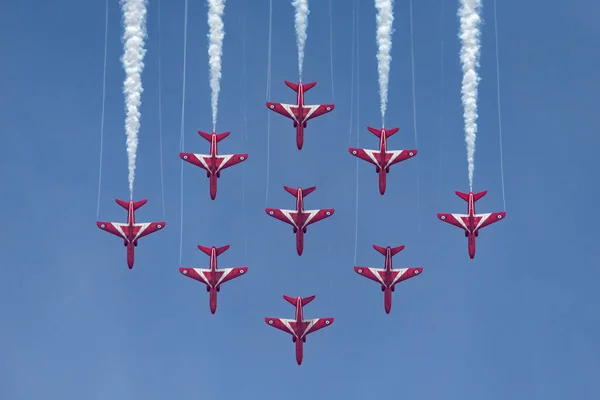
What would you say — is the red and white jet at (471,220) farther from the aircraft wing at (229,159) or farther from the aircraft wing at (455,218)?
the aircraft wing at (229,159)

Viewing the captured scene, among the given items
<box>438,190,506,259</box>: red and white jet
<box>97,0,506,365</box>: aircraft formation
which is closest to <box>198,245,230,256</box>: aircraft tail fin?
<box>97,0,506,365</box>: aircraft formation

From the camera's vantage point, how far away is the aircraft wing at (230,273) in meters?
83.7

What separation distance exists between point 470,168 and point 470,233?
202 inches

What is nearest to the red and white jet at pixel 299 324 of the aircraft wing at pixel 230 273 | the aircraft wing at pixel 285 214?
the aircraft wing at pixel 230 273

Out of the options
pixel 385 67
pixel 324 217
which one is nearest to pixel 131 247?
pixel 324 217

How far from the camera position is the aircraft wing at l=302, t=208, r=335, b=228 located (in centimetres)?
8319

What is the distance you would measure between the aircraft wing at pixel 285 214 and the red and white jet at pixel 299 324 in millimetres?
3626

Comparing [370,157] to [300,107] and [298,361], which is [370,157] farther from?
[298,361]

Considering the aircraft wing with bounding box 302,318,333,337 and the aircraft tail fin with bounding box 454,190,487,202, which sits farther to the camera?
the aircraft wing with bounding box 302,318,333,337

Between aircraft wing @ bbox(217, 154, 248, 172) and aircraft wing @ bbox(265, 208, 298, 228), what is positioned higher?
aircraft wing @ bbox(217, 154, 248, 172)

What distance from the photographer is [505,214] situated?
8312cm

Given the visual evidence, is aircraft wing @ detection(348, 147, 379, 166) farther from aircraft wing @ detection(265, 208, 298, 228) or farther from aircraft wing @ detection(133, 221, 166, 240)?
aircraft wing @ detection(133, 221, 166, 240)

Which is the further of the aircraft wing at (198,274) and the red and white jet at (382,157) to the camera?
the aircraft wing at (198,274)

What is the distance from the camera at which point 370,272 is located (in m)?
84.1
